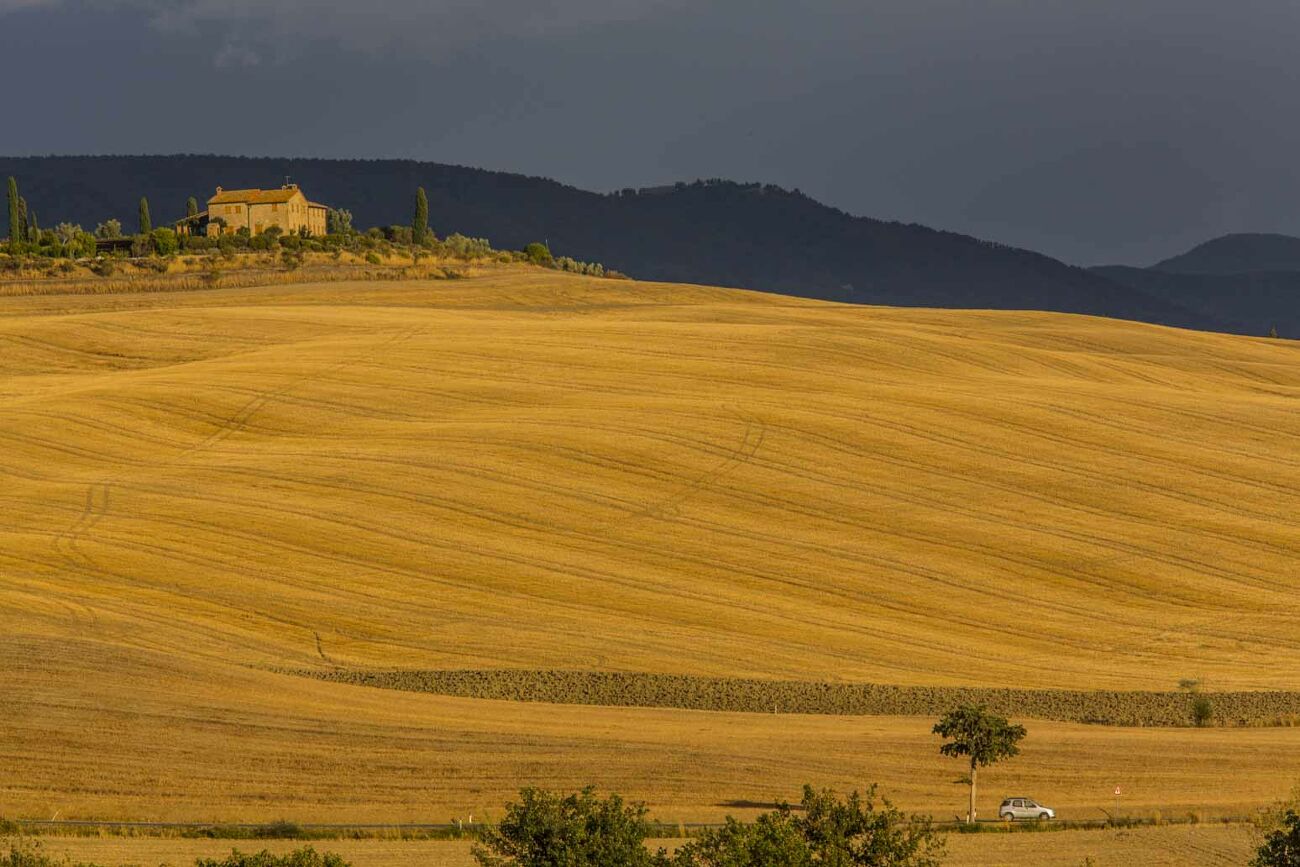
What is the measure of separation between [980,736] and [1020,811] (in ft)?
7.29

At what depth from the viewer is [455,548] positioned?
51906mm

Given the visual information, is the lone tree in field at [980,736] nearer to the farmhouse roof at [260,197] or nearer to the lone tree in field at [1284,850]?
the lone tree in field at [1284,850]

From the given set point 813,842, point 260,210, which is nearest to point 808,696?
point 813,842

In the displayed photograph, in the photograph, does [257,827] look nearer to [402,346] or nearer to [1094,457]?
[1094,457]


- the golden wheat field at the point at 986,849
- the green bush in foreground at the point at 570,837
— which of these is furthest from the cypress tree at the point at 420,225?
the green bush in foreground at the point at 570,837

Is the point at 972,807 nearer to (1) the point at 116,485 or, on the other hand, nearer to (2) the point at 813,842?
(2) the point at 813,842

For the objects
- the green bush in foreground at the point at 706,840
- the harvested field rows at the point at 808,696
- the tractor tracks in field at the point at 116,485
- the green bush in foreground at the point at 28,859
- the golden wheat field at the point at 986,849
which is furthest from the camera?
the tractor tracks in field at the point at 116,485

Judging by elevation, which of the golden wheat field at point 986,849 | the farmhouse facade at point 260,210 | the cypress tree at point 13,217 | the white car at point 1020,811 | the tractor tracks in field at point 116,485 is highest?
the farmhouse facade at point 260,210

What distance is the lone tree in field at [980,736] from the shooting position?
3559 cm

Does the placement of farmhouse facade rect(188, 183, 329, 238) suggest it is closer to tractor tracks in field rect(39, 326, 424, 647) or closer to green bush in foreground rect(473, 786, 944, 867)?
tractor tracks in field rect(39, 326, 424, 647)

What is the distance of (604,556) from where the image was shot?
171 feet

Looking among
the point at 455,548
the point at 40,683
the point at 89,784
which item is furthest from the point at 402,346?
the point at 89,784

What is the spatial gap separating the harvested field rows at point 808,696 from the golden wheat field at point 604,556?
764mm

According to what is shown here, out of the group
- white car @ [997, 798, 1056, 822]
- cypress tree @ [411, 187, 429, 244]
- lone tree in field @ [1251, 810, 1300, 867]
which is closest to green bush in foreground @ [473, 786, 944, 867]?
lone tree in field @ [1251, 810, 1300, 867]
